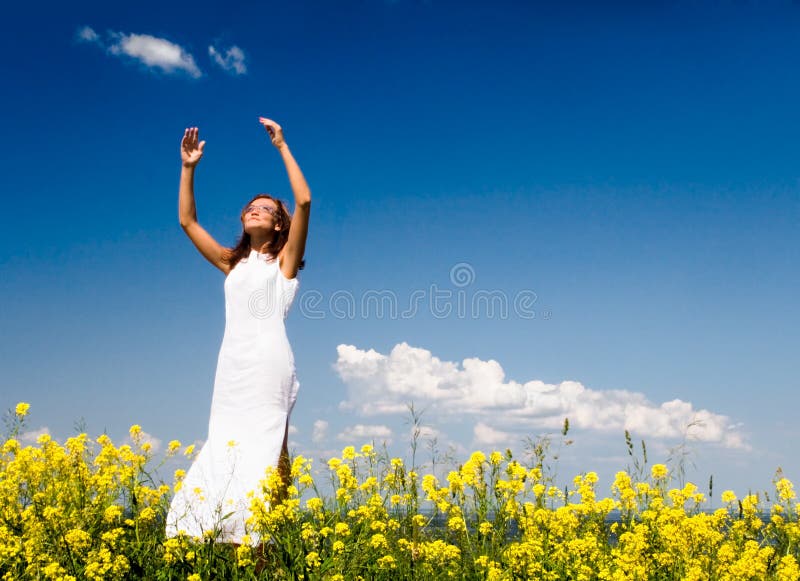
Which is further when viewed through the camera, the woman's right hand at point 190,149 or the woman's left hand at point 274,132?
the woman's right hand at point 190,149

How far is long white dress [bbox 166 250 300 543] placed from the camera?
4711 millimetres

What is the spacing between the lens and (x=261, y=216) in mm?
5480

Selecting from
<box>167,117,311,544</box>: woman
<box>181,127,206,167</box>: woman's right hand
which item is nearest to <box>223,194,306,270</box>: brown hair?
<box>167,117,311,544</box>: woman

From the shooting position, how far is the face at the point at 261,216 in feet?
18.0

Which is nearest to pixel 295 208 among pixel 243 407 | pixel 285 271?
pixel 285 271

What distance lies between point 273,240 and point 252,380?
113 cm

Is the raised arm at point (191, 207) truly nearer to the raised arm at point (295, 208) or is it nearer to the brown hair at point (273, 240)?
the brown hair at point (273, 240)

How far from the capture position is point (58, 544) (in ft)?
13.4

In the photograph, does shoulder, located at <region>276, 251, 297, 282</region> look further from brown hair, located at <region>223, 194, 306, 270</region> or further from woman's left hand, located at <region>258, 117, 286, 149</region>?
woman's left hand, located at <region>258, 117, 286, 149</region>

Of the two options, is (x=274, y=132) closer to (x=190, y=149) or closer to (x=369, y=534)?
(x=190, y=149)

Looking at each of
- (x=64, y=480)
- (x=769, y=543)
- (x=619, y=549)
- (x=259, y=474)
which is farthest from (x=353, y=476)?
(x=769, y=543)

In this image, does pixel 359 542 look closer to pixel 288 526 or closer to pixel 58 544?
pixel 288 526

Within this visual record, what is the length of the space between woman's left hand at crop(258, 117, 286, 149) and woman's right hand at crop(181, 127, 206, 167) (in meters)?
0.93

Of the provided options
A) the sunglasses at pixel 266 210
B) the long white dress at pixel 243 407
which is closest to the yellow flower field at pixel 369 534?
the long white dress at pixel 243 407
